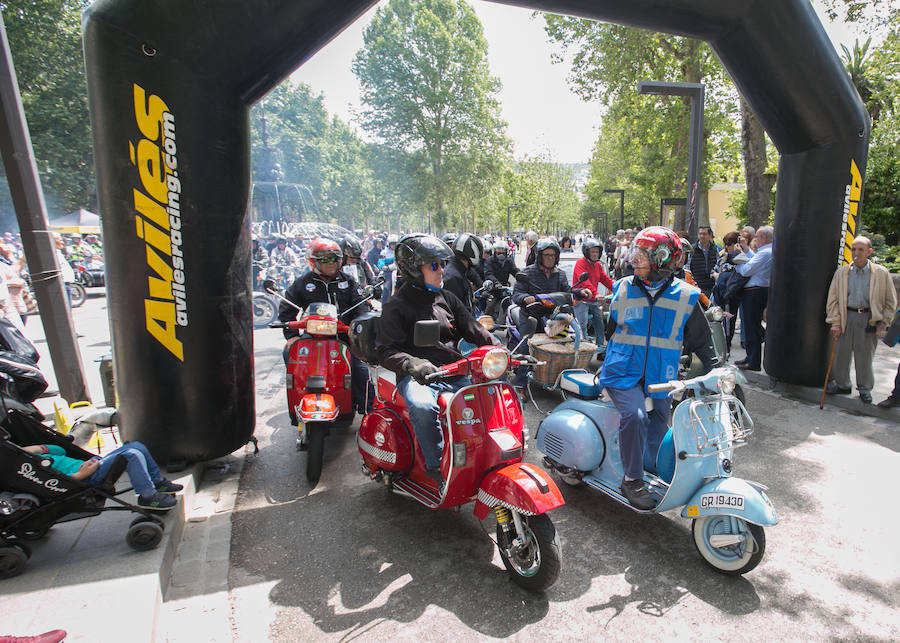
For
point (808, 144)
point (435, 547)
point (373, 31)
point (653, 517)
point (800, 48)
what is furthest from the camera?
point (373, 31)

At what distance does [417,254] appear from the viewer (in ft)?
11.7

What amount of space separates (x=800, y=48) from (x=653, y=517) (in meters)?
4.98

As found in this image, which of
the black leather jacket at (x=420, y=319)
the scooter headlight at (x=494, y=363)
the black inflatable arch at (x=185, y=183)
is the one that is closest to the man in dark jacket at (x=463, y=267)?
the black leather jacket at (x=420, y=319)

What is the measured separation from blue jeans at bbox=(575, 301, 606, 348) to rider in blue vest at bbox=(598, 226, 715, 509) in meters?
4.25

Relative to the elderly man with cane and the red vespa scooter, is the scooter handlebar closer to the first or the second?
the red vespa scooter

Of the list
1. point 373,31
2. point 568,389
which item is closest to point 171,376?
point 568,389

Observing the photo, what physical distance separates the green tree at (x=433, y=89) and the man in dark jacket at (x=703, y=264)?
40.6 meters

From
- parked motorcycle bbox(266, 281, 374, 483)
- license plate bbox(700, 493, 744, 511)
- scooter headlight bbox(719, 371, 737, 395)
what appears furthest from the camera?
parked motorcycle bbox(266, 281, 374, 483)

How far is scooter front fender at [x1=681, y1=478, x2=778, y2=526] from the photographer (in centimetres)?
294

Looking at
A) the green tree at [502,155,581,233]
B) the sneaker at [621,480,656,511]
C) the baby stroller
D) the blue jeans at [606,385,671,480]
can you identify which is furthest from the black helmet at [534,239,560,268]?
the green tree at [502,155,581,233]

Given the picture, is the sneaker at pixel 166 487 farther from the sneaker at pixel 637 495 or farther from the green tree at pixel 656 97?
the green tree at pixel 656 97

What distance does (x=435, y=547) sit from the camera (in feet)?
11.5

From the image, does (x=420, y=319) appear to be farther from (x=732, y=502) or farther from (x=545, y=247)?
(x=545, y=247)

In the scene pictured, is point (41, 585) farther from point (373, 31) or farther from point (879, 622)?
point (373, 31)
